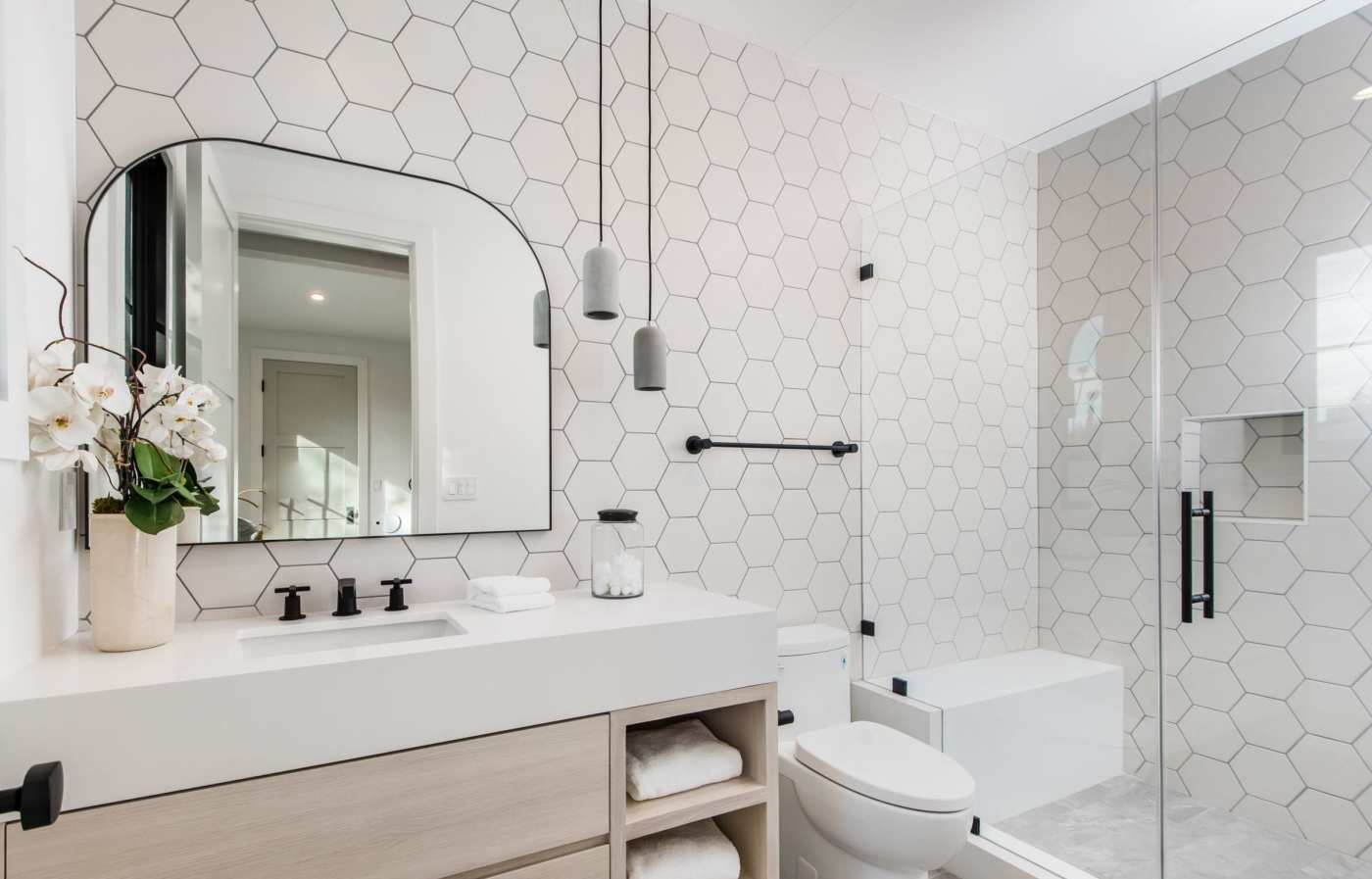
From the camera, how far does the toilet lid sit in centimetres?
152

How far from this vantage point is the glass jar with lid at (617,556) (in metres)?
1.63

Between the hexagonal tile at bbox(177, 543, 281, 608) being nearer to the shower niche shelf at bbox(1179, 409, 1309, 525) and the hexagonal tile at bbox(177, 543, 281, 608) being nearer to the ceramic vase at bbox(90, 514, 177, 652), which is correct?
the ceramic vase at bbox(90, 514, 177, 652)

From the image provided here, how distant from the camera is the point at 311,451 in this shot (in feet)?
5.06

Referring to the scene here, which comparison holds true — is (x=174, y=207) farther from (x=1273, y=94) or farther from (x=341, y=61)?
(x=1273, y=94)

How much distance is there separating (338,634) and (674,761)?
73 centimetres

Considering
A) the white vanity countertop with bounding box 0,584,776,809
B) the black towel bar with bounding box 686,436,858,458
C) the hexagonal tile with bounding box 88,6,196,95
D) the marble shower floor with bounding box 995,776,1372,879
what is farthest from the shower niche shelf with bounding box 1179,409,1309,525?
the hexagonal tile with bounding box 88,6,196,95

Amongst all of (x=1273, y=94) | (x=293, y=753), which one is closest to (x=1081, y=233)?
(x=1273, y=94)

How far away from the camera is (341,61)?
1590 mm

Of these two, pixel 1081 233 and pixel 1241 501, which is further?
pixel 1081 233

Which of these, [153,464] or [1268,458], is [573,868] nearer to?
[153,464]

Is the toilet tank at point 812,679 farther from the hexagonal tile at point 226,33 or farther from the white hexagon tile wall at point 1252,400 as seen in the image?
the hexagonal tile at point 226,33

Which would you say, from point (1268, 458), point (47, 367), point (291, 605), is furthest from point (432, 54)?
point (1268, 458)

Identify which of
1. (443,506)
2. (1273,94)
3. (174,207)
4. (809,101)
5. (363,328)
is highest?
(809,101)

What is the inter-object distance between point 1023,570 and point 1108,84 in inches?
67.3
